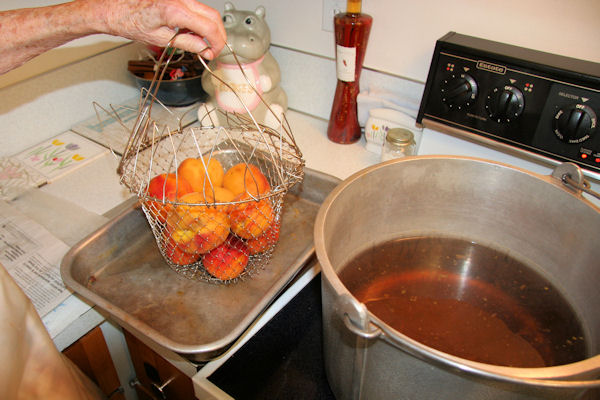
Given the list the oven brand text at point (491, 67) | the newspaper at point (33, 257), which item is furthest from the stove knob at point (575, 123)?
the newspaper at point (33, 257)

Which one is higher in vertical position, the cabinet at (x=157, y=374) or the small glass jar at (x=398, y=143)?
the small glass jar at (x=398, y=143)

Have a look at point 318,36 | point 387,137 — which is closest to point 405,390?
point 387,137

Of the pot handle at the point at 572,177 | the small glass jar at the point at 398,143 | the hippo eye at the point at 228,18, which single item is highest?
the hippo eye at the point at 228,18

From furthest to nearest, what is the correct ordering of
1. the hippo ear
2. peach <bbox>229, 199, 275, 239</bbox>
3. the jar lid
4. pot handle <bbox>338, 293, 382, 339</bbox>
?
the hippo ear < the jar lid < peach <bbox>229, 199, 275, 239</bbox> < pot handle <bbox>338, 293, 382, 339</bbox>

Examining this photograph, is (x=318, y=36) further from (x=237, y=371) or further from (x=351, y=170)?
(x=237, y=371)

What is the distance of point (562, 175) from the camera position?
55 cm

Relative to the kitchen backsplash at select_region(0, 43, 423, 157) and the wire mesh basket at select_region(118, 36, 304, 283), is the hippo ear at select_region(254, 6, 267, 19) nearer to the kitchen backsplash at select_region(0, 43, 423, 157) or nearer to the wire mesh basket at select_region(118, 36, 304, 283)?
the kitchen backsplash at select_region(0, 43, 423, 157)

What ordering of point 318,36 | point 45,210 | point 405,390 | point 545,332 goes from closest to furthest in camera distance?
point 405,390, point 545,332, point 45,210, point 318,36

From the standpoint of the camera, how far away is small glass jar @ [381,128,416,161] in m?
0.81

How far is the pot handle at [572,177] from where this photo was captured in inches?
20.5

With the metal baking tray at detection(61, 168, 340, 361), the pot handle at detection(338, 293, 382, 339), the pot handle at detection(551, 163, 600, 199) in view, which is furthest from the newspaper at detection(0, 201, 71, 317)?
the pot handle at detection(551, 163, 600, 199)

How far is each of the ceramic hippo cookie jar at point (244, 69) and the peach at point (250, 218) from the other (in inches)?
11.1

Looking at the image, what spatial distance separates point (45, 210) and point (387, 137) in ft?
2.15

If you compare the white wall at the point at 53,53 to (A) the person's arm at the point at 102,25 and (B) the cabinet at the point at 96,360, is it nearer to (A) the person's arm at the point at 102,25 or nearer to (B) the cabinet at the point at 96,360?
(A) the person's arm at the point at 102,25
